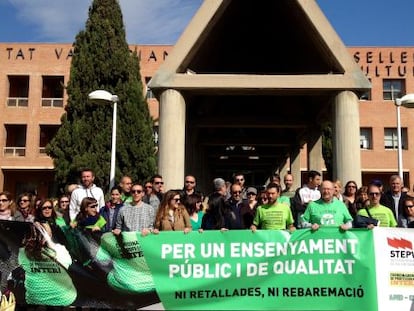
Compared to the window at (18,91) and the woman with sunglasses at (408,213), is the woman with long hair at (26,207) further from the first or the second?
the window at (18,91)

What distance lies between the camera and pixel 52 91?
40594 mm

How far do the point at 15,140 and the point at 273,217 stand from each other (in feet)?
119

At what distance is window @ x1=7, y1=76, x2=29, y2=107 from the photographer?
3869 cm

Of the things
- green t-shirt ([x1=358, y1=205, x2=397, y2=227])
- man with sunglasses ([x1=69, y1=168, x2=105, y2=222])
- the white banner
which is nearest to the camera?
the white banner

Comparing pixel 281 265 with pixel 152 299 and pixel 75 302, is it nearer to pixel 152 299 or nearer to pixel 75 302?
pixel 152 299

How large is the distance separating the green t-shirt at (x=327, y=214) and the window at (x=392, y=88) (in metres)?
32.8

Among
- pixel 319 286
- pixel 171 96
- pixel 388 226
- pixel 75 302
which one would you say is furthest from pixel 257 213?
pixel 171 96

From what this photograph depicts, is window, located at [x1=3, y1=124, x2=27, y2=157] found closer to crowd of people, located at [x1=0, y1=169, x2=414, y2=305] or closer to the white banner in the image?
crowd of people, located at [x1=0, y1=169, x2=414, y2=305]

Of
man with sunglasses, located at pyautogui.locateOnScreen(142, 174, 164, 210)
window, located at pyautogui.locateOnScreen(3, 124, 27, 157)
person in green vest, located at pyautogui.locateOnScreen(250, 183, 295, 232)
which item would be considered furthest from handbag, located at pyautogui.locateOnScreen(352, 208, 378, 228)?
window, located at pyautogui.locateOnScreen(3, 124, 27, 157)

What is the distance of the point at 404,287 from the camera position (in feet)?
23.0

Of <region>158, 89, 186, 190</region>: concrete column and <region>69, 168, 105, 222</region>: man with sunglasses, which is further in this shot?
<region>158, 89, 186, 190</region>: concrete column

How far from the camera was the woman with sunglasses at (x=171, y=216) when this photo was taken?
737 centimetres

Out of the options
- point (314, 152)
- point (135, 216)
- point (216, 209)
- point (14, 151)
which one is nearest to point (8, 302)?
point (135, 216)

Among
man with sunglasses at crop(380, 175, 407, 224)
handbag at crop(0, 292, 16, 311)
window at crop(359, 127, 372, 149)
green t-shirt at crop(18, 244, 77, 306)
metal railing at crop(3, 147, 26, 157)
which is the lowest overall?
handbag at crop(0, 292, 16, 311)
